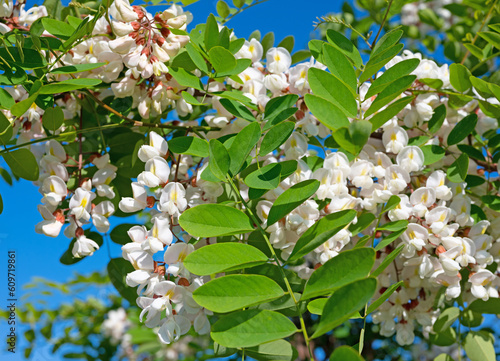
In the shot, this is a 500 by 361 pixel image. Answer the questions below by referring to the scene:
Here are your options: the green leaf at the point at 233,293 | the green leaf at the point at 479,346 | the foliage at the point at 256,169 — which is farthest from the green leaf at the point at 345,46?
the green leaf at the point at 479,346

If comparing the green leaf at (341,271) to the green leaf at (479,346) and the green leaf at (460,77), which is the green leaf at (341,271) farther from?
the green leaf at (479,346)

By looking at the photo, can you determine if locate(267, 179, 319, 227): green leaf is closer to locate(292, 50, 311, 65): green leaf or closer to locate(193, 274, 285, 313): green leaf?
locate(193, 274, 285, 313): green leaf

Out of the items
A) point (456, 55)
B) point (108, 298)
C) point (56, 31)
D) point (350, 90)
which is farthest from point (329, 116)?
point (108, 298)

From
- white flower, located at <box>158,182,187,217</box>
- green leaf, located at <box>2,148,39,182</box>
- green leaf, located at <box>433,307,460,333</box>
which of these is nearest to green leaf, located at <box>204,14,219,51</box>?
white flower, located at <box>158,182,187,217</box>

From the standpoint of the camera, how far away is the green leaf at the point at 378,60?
774 mm

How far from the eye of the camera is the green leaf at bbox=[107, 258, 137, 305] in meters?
0.98

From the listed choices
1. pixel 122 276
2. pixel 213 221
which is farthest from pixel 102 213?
pixel 213 221

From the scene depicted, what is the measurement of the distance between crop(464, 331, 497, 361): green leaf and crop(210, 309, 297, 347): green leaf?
71 centimetres

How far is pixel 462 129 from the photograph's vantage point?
93 centimetres

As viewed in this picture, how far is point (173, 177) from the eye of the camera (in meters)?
0.90

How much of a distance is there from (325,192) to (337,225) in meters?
0.15

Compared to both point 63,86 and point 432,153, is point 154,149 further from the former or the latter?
point 432,153

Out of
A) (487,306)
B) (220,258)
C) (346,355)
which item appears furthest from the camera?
(487,306)

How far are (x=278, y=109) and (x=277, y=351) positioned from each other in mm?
364
